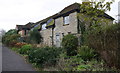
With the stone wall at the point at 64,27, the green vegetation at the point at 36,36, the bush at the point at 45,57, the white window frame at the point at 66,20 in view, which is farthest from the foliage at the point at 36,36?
the bush at the point at 45,57

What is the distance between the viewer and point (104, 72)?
19.8 feet

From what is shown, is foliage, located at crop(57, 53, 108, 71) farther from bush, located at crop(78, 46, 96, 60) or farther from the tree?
the tree

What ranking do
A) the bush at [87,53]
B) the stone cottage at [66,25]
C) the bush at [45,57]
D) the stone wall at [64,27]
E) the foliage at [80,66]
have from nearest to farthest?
the foliage at [80,66] → the bush at [45,57] → the bush at [87,53] → the stone cottage at [66,25] → the stone wall at [64,27]

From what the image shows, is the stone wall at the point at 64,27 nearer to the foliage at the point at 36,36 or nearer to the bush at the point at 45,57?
the foliage at the point at 36,36

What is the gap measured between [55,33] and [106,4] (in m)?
11.6

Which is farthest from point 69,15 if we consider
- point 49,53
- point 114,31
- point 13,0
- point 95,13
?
point 114,31

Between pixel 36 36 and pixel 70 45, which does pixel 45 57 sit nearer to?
pixel 70 45

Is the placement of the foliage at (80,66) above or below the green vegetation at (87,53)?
below

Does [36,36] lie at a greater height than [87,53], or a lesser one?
greater

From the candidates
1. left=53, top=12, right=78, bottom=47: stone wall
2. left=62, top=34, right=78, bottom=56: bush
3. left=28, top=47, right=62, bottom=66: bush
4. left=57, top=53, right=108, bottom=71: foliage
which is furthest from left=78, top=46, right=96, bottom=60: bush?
left=53, top=12, right=78, bottom=47: stone wall

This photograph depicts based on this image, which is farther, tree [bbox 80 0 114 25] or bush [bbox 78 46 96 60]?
tree [bbox 80 0 114 25]

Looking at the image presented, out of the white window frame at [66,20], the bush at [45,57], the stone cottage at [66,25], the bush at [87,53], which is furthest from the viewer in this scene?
the white window frame at [66,20]

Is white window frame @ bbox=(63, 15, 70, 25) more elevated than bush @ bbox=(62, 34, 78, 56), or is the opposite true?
white window frame @ bbox=(63, 15, 70, 25)

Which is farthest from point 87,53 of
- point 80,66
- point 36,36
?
point 36,36
